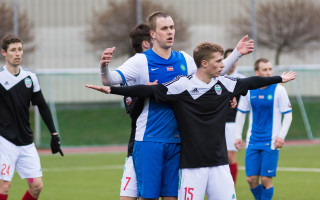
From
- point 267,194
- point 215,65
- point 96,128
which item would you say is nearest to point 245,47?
point 215,65

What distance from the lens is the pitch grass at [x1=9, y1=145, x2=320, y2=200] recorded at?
35.6 feet

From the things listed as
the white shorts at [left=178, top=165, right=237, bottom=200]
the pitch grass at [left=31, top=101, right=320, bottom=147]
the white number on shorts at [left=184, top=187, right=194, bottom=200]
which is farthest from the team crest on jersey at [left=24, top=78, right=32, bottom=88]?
the pitch grass at [left=31, top=101, right=320, bottom=147]

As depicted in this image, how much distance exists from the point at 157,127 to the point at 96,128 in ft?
49.7

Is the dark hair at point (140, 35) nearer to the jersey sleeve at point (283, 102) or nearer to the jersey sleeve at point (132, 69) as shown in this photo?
the jersey sleeve at point (132, 69)

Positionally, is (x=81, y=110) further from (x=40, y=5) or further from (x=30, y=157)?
(x=30, y=157)

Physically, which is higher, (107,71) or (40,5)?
(40,5)

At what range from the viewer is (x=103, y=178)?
13.2 meters

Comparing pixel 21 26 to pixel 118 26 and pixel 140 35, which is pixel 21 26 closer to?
pixel 118 26

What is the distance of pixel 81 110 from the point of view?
2169 cm

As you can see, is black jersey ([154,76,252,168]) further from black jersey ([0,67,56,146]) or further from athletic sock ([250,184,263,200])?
athletic sock ([250,184,263,200])

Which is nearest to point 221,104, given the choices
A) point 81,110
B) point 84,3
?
point 81,110

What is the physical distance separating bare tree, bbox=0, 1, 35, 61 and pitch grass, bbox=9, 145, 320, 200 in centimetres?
1010

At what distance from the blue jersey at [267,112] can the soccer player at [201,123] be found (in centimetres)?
310

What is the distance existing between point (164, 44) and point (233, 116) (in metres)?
5.18
